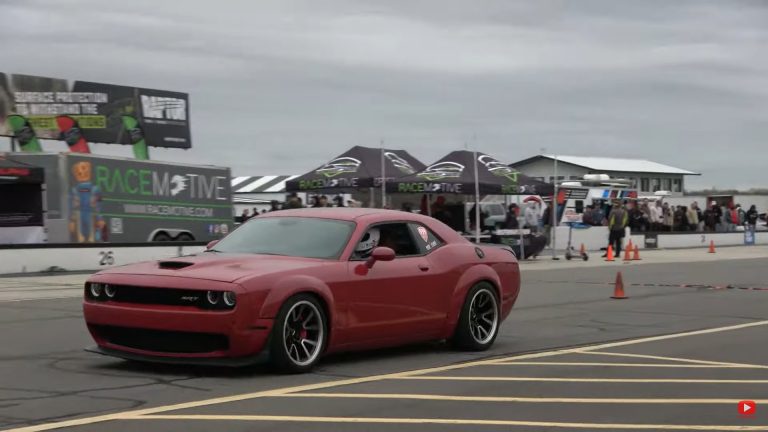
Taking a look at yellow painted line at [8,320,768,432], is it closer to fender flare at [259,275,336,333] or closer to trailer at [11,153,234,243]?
fender flare at [259,275,336,333]

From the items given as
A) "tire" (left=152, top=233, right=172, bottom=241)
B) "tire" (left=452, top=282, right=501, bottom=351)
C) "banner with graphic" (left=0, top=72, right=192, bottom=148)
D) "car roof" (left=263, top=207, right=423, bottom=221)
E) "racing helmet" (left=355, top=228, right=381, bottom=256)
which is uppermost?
"banner with graphic" (left=0, top=72, right=192, bottom=148)

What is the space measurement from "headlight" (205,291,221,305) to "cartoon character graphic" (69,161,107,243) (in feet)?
67.3

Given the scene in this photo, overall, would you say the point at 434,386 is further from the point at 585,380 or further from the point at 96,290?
the point at 96,290

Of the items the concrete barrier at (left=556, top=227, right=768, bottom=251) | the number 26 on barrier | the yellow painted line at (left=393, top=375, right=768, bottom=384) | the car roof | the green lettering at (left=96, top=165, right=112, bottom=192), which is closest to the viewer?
the yellow painted line at (left=393, top=375, right=768, bottom=384)

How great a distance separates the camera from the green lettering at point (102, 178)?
93.0 ft

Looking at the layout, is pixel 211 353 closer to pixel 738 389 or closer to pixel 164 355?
pixel 164 355

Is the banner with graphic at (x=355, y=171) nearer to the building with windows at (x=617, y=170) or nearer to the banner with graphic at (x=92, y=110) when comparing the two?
the banner with graphic at (x=92, y=110)

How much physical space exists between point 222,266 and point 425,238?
244cm

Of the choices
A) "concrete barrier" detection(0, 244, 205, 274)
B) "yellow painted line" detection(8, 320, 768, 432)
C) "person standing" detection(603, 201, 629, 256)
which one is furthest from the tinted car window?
"person standing" detection(603, 201, 629, 256)

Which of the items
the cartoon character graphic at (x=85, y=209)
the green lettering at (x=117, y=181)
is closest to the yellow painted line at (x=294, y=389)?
the cartoon character graphic at (x=85, y=209)

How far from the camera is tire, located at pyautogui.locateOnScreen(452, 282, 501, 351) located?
10.2 m

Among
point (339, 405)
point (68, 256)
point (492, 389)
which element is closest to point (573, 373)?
point (492, 389)

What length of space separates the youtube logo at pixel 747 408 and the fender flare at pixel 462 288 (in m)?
3.19

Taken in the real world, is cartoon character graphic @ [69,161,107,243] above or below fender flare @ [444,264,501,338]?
above
